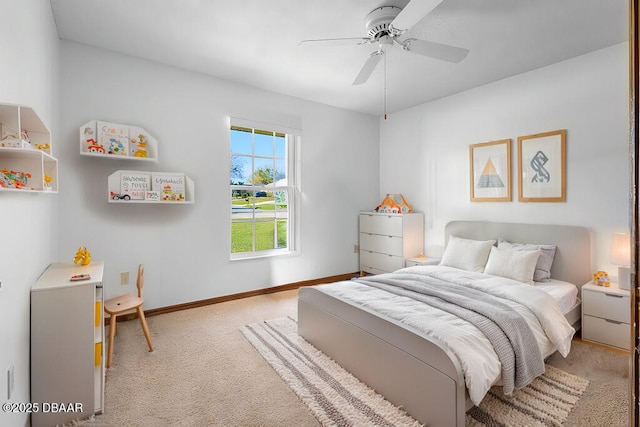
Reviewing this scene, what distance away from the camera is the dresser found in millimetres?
1705

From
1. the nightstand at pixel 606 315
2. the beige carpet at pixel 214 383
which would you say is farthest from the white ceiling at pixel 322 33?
the beige carpet at pixel 214 383

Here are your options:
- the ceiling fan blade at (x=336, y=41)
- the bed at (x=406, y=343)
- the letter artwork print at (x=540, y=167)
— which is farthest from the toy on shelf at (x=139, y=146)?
the letter artwork print at (x=540, y=167)

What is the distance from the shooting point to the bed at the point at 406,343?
1.63 metres

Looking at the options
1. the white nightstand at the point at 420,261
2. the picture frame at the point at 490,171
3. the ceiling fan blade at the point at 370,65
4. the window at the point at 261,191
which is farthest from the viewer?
the white nightstand at the point at 420,261

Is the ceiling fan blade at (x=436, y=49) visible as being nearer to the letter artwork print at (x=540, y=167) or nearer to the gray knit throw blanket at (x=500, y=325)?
the letter artwork print at (x=540, y=167)

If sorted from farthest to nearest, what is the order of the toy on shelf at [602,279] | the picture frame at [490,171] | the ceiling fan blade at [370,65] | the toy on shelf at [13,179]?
the picture frame at [490,171] → the toy on shelf at [602,279] → the ceiling fan blade at [370,65] → the toy on shelf at [13,179]

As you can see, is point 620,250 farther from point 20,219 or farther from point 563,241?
point 20,219

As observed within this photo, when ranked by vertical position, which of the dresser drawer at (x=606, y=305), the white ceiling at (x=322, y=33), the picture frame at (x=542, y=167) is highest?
the white ceiling at (x=322, y=33)

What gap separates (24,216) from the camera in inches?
65.6

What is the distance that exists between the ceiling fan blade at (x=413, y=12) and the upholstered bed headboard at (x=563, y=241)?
254cm

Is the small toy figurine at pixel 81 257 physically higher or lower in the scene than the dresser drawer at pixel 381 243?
higher

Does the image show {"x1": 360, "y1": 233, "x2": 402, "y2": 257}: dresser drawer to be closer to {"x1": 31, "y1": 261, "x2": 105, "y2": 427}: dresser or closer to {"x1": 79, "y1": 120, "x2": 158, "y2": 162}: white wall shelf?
→ {"x1": 79, "y1": 120, "x2": 158, "y2": 162}: white wall shelf

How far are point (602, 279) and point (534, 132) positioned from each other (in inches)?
62.8

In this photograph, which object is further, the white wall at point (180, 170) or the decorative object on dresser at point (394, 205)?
the decorative object on dresser at point (394, 205)
